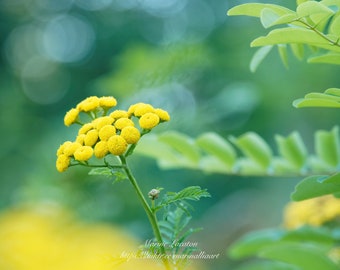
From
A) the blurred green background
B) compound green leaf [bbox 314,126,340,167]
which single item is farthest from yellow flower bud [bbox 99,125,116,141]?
the blurred green background

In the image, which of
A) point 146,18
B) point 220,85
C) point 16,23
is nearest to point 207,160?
point 220,85

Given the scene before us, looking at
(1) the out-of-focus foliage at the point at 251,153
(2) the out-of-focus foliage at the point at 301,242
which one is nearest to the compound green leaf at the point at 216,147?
(1) the out-of-focus foliage at the point at 251,153

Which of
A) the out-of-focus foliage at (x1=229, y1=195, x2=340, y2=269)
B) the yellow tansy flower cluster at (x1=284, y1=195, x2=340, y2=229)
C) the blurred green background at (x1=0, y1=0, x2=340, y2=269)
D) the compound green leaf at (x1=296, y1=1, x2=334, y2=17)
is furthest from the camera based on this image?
the blurred green background at (x1=0, y1=0, x2=340, y2=269)

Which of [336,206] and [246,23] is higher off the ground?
[246,23]

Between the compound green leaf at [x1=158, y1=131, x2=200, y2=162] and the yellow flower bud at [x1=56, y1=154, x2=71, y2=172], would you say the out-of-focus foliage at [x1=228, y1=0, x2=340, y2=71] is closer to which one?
the yellow flower bud at [x1=56, y1=154, x2=71, y2=172]

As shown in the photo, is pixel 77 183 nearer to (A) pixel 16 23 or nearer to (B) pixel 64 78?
(B) pixel 64 78

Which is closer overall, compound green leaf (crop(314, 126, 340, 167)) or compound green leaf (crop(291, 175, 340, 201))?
compound green leaf (crop(291, 175, 340, 201))

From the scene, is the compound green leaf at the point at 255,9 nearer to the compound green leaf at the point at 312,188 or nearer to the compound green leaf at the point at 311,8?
the compound green leaf at the point at 311,8
